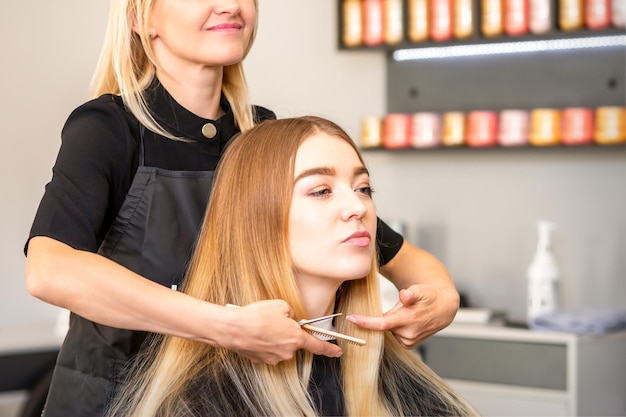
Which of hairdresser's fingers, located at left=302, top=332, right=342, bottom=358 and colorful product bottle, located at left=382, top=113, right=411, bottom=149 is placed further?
colorful product bottle, located at left=382, top=113, right=411, bottom=149

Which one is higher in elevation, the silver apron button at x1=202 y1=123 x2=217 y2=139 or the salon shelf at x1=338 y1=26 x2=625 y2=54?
the salon shelf at x1=338 y1=26 x2=625 y2=54

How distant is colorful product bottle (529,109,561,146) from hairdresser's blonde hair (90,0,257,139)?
1.99 metres

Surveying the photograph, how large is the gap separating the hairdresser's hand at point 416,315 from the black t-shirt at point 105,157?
386 millimetres

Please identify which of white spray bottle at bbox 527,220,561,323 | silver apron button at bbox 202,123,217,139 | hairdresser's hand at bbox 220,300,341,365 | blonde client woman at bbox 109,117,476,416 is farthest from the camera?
white spray bottle at bbox 527,220,561,323

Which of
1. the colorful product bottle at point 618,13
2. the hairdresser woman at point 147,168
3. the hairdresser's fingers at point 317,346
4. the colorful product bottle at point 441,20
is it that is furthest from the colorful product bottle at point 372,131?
the hairdresser's fingers at point 317,346

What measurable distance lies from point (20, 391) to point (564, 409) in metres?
1.66

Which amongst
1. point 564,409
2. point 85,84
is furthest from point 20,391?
point 564,409

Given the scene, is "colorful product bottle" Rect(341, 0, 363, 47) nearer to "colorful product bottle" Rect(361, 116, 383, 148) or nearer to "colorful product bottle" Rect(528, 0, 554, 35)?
"colorful product bottle" Rect(361, 116, 383, 148)

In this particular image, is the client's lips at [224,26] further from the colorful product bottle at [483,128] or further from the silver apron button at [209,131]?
the colorful product bottle at [483,128]

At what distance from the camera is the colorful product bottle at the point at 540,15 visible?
3.28m

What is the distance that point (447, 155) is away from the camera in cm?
360

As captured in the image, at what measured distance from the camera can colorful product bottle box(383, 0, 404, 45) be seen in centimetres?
352

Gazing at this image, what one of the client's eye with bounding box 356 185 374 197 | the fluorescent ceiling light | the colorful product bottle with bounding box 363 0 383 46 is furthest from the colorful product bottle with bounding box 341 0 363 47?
the client's eye with bounding box 356 185 374 197

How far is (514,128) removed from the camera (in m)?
3.38
